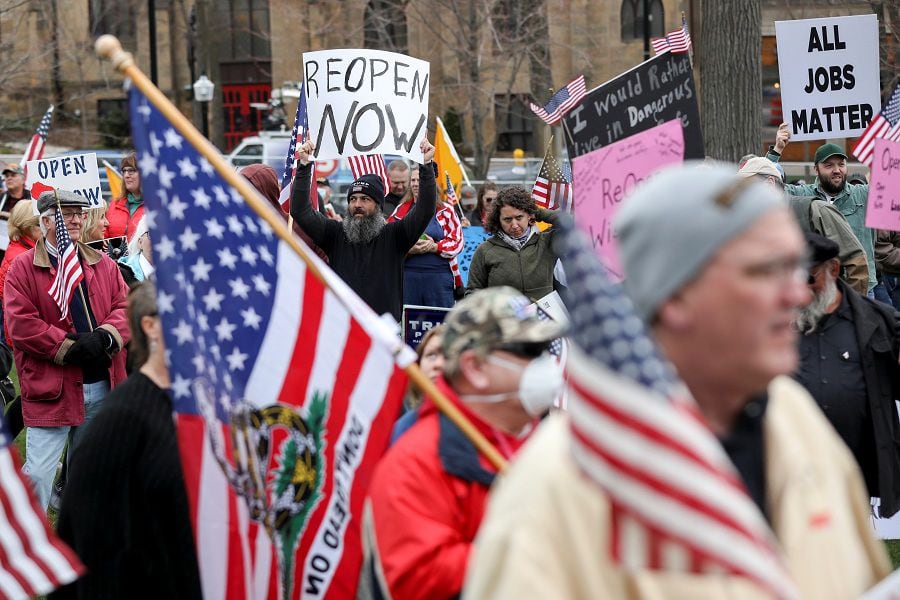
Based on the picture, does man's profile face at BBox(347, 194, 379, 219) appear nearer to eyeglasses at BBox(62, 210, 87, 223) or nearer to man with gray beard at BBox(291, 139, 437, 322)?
man with gray beard at BBox(291, 139, 437, 322)

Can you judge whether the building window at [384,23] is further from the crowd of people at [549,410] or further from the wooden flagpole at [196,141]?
the wooden flagpole at [196,141]

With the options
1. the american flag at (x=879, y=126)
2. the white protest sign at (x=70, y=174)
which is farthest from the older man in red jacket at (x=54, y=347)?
the american flag at (x=879, y=126)

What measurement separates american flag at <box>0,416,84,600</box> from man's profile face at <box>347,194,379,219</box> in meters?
5.41

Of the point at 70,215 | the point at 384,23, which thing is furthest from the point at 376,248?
the point at 384,23

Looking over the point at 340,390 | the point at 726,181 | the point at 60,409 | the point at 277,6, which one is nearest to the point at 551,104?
the point at 60,409

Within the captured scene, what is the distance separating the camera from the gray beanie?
2047mm

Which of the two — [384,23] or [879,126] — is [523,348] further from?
[384,23]

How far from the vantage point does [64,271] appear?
8.09 m

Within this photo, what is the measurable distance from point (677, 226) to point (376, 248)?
22.6ft

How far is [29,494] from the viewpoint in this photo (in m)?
3.65

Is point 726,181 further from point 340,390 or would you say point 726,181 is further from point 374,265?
point 374,265

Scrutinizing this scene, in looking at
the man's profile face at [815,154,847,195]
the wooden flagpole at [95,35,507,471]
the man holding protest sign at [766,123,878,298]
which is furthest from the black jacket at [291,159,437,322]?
the wooden flagpole at [95,35,507,471]

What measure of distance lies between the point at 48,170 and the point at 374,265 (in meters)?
4.70

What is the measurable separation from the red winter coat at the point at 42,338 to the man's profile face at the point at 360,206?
5.34 ft
